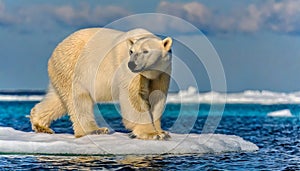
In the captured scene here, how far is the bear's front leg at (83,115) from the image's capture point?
41.2 feet

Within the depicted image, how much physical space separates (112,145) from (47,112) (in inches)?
104

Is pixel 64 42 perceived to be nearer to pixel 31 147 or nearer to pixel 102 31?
pixel 102 31

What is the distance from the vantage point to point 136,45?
10805mm

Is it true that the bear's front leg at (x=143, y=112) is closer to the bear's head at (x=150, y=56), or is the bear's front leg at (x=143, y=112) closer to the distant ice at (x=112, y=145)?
the distant ice at (x=112, y=145)

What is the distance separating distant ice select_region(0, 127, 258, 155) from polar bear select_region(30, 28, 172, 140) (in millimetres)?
280

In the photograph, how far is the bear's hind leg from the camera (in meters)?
13.5

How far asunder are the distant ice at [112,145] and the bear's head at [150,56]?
1197 millimetres

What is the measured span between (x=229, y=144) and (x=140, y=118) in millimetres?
1863

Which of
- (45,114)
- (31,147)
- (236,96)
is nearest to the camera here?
(31,147)

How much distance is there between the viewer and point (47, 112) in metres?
13.5

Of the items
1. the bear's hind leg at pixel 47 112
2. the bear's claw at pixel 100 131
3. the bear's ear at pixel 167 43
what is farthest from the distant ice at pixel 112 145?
the bear's ear at pixel 167 43

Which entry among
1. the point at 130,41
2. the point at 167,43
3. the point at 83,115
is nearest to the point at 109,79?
the point at 83,115

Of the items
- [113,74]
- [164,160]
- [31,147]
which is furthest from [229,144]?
[31,147]

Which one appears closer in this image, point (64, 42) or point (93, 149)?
point (93, 149)
